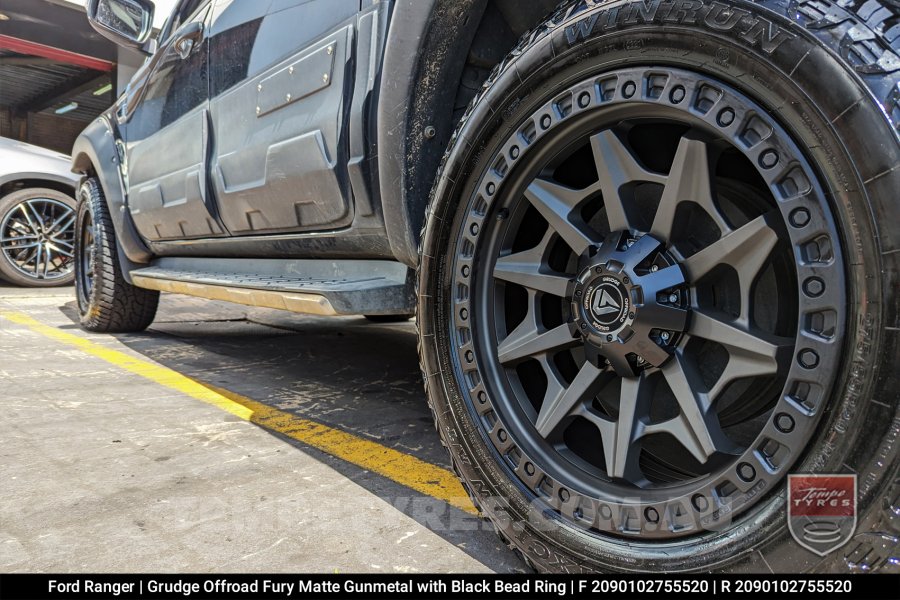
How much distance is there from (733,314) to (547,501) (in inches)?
17.7

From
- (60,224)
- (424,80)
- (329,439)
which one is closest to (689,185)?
(424,80)

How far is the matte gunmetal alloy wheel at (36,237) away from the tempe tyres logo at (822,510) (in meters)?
A: 7.10

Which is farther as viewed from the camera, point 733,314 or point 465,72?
point 465,72

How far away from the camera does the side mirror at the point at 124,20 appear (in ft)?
10.6

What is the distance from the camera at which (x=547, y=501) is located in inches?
42.5

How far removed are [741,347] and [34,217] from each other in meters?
7.58

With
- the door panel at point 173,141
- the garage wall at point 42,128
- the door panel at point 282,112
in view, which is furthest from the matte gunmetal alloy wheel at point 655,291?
the garage wall at point 42,128

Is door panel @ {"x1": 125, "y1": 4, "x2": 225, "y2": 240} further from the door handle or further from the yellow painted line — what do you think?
the yellow painted line

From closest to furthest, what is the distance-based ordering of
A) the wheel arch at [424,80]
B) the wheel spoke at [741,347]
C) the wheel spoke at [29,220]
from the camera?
the wheel spoke at [741,347]
the wheel arch at [424,80]
the wheel spoke at [29,220]

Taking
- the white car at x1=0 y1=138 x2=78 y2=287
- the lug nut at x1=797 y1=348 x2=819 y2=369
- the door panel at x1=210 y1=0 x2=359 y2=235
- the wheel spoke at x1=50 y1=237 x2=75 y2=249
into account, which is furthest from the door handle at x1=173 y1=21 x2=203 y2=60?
the wheel spoke at x1=50 y1=237 x2=75 y2=249

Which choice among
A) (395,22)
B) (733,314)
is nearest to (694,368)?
(733,314)

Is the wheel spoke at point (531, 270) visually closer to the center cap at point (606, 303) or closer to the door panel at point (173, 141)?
the center cap at point (606, 303)

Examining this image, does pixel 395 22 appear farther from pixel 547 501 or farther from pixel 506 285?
pixel 547 501

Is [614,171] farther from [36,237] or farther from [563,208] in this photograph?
[36,237]
